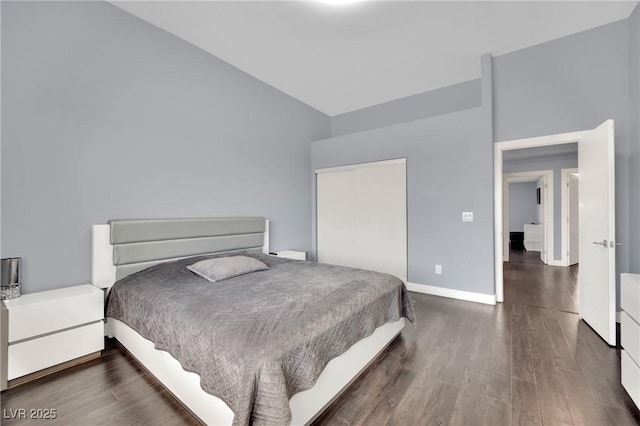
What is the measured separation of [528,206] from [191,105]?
10872 millimetres

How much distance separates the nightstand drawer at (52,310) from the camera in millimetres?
1832

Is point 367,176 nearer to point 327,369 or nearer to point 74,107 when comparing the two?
point 327,369

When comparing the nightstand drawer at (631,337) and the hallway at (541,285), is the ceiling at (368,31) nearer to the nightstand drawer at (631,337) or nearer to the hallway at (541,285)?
the nightstand drawer at (631,337)

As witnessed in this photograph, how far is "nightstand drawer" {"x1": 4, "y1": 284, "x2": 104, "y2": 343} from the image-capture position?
183 centimetres

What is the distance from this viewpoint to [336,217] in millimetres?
4801

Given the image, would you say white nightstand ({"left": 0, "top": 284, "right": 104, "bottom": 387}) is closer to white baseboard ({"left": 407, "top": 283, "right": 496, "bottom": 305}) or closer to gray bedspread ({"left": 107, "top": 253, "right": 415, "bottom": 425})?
gray bedspread ({"left": 107, "top": 253, "right": 415, "bottom": 425})

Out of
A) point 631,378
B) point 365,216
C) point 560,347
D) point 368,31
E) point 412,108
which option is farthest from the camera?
point 412,108

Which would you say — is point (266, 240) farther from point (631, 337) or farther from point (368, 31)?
point (631, 337)

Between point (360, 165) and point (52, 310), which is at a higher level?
point (360, 165)

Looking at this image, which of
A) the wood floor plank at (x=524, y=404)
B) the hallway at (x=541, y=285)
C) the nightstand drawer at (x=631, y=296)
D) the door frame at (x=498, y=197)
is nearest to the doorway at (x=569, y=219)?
the hallway at (x=541, y=285)

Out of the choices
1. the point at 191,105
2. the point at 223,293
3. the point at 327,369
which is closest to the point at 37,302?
the point at 223,293

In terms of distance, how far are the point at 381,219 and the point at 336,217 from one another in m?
0.86

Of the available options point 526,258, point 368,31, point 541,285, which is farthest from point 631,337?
point 526,258

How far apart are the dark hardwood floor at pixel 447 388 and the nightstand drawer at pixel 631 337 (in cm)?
32
